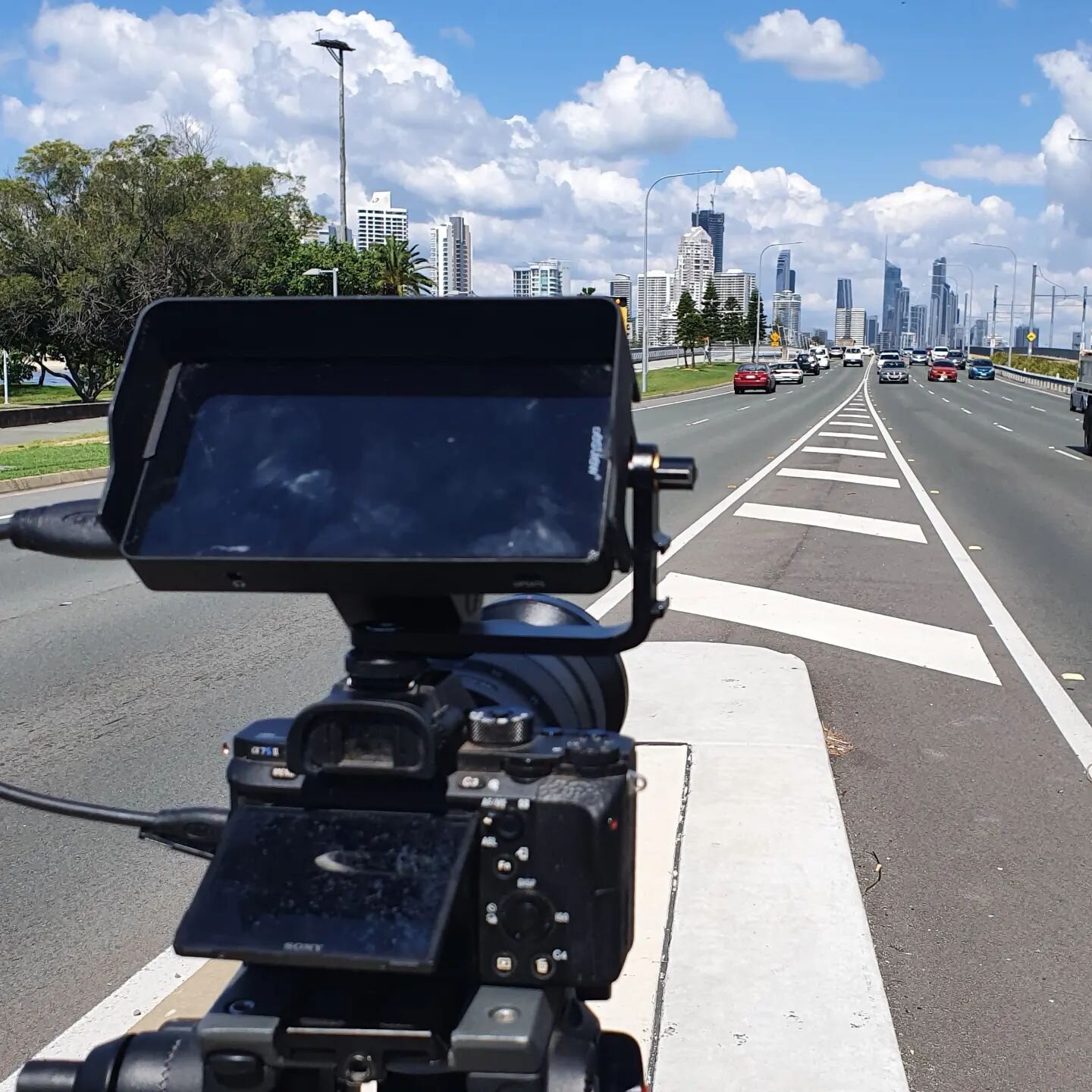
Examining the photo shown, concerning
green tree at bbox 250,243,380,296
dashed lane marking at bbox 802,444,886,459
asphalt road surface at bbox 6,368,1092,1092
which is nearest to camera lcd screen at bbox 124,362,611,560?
asphalt road surface at bbox 6,368,1092,1092

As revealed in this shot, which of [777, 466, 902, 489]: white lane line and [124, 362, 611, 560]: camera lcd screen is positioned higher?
[124, 362, 611, 560]: camera lcd screen

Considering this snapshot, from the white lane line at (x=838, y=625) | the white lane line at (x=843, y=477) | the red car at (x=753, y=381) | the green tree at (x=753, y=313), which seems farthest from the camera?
the green tree at (x=753, y=313)

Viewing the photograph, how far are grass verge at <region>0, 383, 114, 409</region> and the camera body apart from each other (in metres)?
37.7

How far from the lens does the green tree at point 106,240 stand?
3925 cm

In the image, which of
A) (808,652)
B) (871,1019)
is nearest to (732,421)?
(808,652)

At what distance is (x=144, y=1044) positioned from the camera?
1.63 metres

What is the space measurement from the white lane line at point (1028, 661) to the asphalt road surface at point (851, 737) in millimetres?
70

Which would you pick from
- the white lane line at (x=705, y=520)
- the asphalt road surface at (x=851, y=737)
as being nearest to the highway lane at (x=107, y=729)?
the asphalt road surface at (x=851, y=737)

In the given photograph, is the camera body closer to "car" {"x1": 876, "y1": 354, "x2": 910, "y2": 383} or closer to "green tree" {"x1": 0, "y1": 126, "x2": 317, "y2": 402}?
"green tree" {"x1": 0, "y1": 126, "x2": 317, "y2": 402}

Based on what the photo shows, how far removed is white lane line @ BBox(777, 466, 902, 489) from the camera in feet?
57.9

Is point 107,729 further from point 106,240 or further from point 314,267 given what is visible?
point 314,267

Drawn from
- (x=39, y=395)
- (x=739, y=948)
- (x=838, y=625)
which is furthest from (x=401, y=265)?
(x=739, y=948)

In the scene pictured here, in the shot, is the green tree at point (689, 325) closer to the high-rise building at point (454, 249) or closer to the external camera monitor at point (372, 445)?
the high-rise building at point (454, 249)

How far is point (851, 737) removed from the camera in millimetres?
5883
